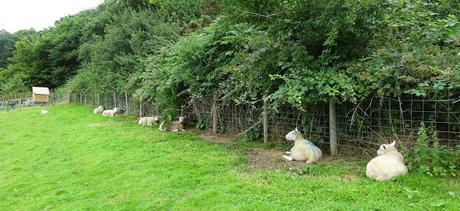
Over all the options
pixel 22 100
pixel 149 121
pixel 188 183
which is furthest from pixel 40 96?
pixel 188 183

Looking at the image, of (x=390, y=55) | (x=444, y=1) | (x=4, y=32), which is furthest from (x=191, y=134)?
(x=4, y=32)

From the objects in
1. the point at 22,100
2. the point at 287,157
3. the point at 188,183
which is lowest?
the point at 188,183

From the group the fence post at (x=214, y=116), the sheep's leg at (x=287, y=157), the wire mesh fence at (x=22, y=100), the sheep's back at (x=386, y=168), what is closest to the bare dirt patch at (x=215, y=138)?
the fence post at (x=214, y=116)

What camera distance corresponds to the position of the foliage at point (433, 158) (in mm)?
4629

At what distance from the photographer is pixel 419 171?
4688 millimetres

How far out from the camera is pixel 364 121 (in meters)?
5.82

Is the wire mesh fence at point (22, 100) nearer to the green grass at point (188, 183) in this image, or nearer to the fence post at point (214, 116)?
the fence post at point (214, 116)

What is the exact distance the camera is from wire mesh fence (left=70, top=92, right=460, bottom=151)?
5125 mm

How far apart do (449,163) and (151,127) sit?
8.66 m

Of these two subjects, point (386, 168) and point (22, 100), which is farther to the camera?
point (22, 100)

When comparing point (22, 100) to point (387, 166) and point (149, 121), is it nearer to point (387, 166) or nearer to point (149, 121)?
point (149, 121)

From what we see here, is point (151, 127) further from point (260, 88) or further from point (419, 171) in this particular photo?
point (419, 171)

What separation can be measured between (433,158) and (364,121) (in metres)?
1.26

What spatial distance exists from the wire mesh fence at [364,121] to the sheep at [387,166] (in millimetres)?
606
